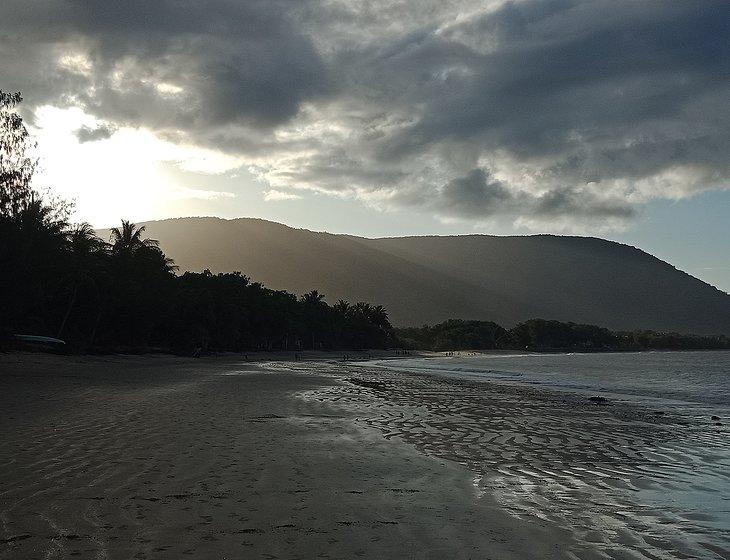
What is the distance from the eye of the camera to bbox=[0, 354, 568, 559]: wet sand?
18.8ft

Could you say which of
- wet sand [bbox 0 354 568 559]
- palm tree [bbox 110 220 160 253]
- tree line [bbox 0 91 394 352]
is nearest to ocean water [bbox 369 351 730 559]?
wet sand [bbox 0 354 568 559]

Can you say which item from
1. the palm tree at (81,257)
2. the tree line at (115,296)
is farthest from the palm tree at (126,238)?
the palm tree at (81,257)

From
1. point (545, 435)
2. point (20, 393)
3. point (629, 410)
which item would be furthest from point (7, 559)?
point (629, 410)

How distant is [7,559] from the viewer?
5.13m

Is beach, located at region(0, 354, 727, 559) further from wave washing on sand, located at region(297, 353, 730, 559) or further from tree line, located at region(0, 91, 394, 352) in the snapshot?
tree line, located at region(0, 91, 394, 352)

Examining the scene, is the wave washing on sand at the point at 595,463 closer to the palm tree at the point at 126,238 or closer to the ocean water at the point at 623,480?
the ocean water at the point at 623,480

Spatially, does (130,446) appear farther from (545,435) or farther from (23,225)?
(23,225)

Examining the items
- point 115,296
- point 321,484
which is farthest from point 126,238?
point 321,484

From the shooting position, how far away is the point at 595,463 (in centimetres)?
1110

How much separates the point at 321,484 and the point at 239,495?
1.36 metres

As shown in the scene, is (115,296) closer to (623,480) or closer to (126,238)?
(126,238)

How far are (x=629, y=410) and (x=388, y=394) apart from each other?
10270 millimetres

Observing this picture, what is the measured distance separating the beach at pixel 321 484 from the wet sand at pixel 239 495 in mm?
31

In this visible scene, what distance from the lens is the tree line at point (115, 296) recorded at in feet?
128
